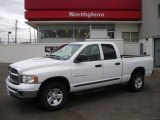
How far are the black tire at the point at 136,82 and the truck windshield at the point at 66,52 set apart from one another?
8.86 ft

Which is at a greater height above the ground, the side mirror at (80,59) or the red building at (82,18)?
the red building at (82,18)

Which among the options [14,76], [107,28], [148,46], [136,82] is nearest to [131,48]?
[148,46]

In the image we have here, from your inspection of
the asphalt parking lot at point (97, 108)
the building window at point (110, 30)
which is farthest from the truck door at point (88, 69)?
the building window at point (110, 30)

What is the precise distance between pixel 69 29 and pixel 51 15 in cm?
228

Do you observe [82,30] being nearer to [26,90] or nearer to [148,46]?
[148,46]

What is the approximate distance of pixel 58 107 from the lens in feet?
25.2

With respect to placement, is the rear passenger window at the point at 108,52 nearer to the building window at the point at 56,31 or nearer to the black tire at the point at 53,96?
the black tire at the point at 53,96

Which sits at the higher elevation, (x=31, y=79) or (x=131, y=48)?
(x=131, y=48)

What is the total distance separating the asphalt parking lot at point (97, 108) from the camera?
7027mm

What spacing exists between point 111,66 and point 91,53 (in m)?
0.89

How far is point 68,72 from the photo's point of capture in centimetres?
786

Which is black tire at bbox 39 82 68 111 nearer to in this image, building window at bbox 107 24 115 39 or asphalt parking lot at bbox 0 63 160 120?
asphalt parking lot at bbox 0 63 160 120

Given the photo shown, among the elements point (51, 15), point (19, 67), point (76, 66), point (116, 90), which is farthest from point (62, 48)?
point (51, 15)

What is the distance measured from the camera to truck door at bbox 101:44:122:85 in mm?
8914
